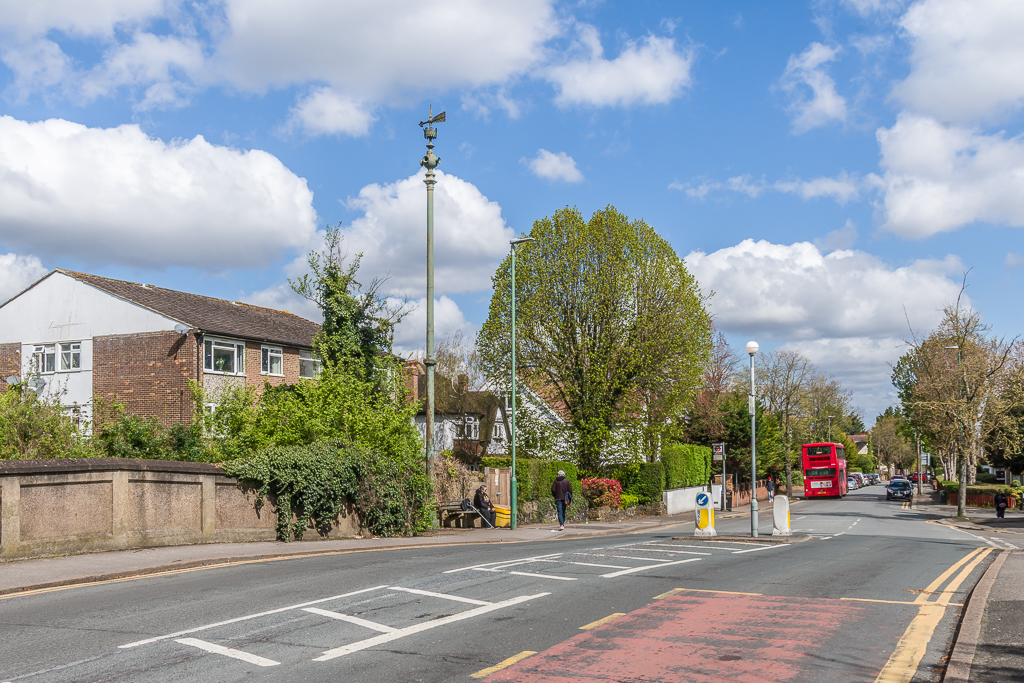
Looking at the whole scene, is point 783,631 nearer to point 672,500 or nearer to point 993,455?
point 672,500

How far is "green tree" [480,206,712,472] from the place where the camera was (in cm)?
3475

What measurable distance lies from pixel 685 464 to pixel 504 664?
3886 cm

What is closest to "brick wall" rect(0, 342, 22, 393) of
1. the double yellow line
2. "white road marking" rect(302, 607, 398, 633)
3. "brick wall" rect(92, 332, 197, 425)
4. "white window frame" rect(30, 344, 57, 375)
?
"white window frame" rect(30, 344, 57, 375)

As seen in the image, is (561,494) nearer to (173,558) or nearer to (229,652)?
(173,558)

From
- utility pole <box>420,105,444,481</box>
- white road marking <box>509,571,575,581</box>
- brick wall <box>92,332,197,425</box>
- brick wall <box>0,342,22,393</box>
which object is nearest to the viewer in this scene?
white road marking <box>509,571,575,581</box>

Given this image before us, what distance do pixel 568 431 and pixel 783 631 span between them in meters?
28.4

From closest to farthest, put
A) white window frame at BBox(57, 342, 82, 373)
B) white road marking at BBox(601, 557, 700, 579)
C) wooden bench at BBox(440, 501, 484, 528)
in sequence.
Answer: white road marking at BBox(601, 557, 700, 579) → wooden bench at BBox(440, 501, 484, 528) → white window frame at BBox(57, 342, 82, 373)

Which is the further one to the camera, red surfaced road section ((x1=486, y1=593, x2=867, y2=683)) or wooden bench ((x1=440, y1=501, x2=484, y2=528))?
wooden bench ((x1=440, y1=501, x2=484, y2=528))

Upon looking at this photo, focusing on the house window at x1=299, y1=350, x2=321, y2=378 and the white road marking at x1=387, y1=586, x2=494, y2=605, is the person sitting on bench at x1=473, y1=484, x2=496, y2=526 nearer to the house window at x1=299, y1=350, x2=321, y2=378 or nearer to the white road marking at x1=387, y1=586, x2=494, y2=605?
the white road marking at x1=387, y1=586, x2=494, y2=605

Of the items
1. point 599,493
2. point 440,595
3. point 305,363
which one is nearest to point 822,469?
point 599,493

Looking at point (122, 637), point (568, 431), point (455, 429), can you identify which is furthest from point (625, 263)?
point (122, 637)

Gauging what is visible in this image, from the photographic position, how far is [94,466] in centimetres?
1476

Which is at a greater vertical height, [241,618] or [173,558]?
[241,618]

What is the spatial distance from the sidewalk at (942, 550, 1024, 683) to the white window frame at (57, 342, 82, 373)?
37.2 meters
